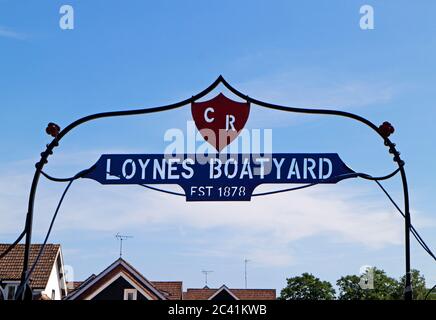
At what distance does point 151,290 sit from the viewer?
3262 cm

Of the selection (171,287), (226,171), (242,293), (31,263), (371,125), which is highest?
(31,263)

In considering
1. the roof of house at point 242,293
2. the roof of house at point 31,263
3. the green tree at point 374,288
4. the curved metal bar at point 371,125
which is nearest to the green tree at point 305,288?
the green tree at point 374,288

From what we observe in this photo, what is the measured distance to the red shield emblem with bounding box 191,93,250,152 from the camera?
9695mm

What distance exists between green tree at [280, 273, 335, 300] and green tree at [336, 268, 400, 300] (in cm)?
381

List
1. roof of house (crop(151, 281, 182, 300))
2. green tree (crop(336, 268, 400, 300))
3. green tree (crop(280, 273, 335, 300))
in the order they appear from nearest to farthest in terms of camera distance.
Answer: roof of house (crop(151, 281, 182, 300)) → green tree (crop(336, 268, 400, 300)) → green tree (crop(280, 273, 335, 300))

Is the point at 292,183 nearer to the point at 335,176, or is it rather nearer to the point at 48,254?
the point at 335,176

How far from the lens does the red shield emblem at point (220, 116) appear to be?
970 centimetres

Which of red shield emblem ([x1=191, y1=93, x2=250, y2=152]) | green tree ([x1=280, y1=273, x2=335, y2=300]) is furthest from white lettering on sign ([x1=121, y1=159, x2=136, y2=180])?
green tree ([x1=280, y1=273, x2=335, y2=300])

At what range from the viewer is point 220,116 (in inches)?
385

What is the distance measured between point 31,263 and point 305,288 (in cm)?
5114

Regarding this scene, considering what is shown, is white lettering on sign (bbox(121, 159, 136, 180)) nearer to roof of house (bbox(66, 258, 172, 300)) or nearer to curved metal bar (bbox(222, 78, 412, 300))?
curved metal bar (bbox(222, 78, 412, 300))

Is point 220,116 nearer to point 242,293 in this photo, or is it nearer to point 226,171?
point 226,171

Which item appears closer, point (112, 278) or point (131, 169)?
point (131, 169)

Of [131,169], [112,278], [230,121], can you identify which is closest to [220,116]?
[230,121]
